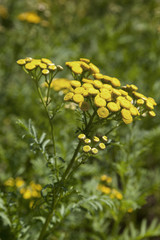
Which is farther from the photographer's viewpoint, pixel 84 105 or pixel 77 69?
pixel 77 69

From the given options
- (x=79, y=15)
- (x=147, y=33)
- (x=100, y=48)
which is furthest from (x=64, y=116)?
(x=147, y=33)

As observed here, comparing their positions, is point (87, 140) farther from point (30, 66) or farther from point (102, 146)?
point (30, 66)

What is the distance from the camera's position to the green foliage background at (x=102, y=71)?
102 inches

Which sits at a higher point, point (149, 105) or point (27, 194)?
point (149, 105)

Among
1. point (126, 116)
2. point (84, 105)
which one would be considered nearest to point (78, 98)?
point (84, 105)

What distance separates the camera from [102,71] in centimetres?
435

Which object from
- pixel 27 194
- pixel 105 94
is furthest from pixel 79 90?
pixel 27 194

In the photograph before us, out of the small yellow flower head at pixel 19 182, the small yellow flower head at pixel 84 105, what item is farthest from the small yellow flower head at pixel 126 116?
the small yellow flower head at pixel 19 182

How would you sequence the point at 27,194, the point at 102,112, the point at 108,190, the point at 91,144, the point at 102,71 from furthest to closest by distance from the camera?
the point at 102,71 < the point at 108,190 < the point at 27,194 < the point at 91,144 < the point at 102,112

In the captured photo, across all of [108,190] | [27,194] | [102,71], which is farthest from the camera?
[102,71]

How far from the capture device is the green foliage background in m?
2.59

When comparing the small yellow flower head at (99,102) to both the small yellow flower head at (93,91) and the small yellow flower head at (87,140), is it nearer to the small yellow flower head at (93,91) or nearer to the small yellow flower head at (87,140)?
the small yellow flower head at (93,91)

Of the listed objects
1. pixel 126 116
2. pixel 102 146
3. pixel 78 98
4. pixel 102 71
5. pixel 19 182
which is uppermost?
pixel 102 71

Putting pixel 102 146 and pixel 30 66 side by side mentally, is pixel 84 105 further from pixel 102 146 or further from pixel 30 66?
pixel 30 66
